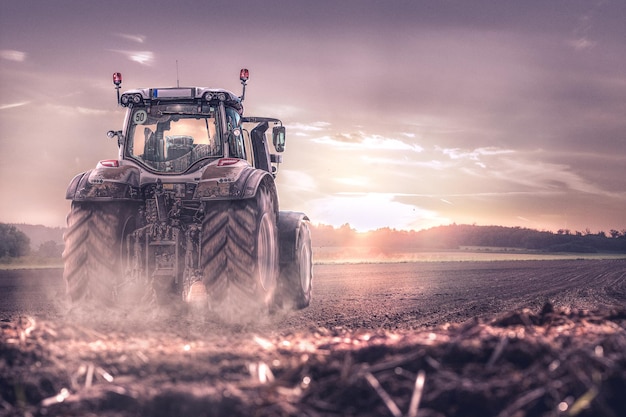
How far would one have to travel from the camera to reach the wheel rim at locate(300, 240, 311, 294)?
13.7m

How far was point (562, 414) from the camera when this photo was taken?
16.3 ft

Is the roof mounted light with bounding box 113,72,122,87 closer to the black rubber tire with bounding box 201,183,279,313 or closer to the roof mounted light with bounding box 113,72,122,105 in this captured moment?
the roof mounted light with bounding box 113,72,122,105

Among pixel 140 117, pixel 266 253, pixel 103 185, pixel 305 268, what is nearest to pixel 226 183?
pixel 266 253

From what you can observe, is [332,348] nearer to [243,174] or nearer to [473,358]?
[473,358]

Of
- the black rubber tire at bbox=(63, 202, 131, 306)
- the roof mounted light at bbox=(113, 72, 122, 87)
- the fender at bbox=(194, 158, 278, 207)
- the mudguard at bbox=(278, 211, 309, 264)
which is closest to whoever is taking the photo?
the fender at bbox=(194, 158, 278, 207)

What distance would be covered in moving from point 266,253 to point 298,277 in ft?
6.51

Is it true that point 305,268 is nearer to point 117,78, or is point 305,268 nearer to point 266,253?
point 266,253

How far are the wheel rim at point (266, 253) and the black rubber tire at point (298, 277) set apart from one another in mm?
1205

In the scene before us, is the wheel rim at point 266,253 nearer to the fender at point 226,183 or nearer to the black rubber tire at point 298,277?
the fender at point 226,183

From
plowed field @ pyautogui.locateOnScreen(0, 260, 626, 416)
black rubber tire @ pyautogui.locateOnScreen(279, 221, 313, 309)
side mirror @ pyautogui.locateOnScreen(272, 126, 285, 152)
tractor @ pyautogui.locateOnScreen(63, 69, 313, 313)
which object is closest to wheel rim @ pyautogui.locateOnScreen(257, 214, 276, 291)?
tractor @ pyautogui.locateOnScreen(63, 69, 313, 313)

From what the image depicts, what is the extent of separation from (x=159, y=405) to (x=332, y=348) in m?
1.75

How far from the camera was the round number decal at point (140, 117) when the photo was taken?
11961mm

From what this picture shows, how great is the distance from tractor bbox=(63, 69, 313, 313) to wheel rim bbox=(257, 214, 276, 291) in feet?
0.07

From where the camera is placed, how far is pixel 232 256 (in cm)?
1023
